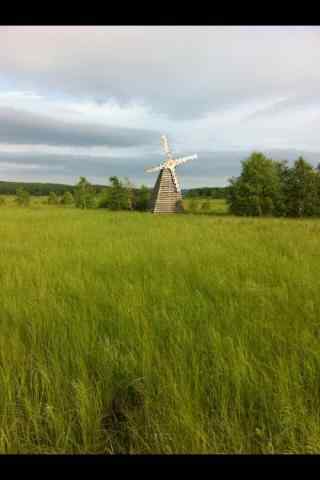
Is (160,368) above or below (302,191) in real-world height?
below

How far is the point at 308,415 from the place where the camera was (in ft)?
3.99

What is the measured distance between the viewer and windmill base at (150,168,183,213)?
26.3 metres

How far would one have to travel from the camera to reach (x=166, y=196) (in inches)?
1045

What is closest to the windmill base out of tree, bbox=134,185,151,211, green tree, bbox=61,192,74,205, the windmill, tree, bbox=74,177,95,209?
the windmill

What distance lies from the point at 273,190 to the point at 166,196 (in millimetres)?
16759

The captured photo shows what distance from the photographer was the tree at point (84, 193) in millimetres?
46000

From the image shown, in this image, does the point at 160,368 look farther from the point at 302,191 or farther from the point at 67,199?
the point at 67,199

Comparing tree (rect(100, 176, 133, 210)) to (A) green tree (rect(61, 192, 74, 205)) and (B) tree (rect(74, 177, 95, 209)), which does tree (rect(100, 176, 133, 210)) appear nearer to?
(B) tree (rect(74, 177, 95, 209))

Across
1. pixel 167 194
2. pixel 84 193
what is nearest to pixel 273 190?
pixel 167 194

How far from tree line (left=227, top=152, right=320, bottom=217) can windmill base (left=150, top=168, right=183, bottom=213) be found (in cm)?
1058

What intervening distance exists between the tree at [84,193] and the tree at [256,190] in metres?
26.5

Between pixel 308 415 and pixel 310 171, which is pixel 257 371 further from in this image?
pixel 310 171

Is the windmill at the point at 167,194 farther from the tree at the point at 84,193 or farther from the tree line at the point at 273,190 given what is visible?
the tree at the point at 84,193
